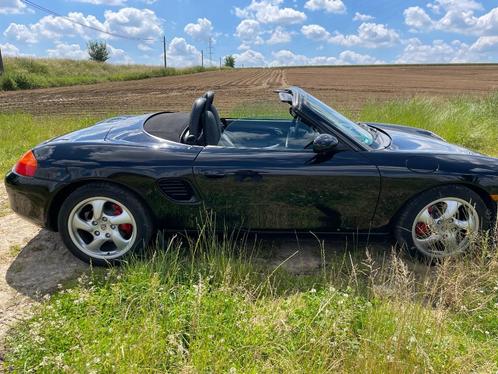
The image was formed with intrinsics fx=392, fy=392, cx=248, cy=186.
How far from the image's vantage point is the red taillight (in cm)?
284

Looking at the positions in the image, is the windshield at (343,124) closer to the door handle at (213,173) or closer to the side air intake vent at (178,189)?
the door handle at (213,173)

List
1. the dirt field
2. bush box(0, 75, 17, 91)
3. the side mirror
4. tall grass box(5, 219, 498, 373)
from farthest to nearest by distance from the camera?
bush box(0, 75, 17, 91), the dirt field, the side mirror, tall grass box(5, 219, 498, 373)

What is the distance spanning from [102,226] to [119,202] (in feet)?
0.77

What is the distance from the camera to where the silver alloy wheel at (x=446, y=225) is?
9.36ft

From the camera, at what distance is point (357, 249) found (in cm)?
323

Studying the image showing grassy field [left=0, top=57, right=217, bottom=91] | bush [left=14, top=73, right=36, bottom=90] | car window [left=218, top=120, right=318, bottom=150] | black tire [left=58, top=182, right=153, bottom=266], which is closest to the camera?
black tire [left=58, top=182, right=153, bottom=266]

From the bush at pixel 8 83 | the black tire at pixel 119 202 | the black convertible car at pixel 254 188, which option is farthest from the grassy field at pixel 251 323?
the bush at pixel 8 83

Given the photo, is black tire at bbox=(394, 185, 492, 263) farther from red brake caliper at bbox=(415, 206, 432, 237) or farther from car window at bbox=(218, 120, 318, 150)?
car window at bbox=(218, 120, 318, 150)

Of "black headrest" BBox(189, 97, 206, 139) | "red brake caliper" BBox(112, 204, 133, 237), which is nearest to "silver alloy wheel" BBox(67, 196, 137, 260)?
"red brake caliper" BBox(112, 204, 133, 237)

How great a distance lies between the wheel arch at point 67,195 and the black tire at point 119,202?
0.06ft

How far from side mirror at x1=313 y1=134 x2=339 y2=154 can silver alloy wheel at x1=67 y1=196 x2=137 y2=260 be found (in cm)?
140

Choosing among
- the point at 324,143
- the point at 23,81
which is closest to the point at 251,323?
the point at 324,143

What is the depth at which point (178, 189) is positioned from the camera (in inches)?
109

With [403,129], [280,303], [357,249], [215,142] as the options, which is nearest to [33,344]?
[280,303]
